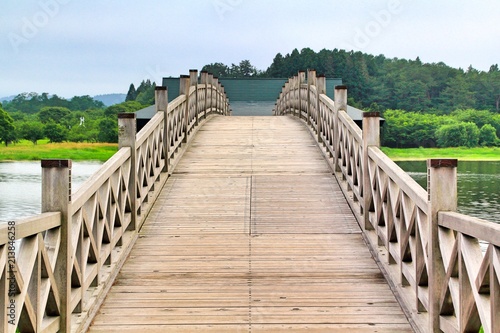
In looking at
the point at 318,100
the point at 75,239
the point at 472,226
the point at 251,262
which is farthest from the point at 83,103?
the point at 472,226

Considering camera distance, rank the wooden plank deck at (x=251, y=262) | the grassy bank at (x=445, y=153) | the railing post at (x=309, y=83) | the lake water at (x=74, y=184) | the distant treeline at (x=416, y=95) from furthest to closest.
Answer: the distant treeline at (x=416, y=95)
the grassy bank at (x=445, y=153)
the lake water at (x=74, y=184)
the railing post at (x=309, y=83)
the wooden plank deck at (x=251, y=262)

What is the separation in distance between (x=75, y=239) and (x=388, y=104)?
5975cm

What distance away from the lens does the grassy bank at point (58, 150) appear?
141ft

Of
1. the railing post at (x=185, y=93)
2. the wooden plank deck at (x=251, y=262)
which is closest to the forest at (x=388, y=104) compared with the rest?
the railing post at (x=185, y=93)

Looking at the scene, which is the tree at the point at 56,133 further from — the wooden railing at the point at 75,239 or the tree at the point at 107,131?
the wooden railing at the point at 75,239

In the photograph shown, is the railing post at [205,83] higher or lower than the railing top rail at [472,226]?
higher

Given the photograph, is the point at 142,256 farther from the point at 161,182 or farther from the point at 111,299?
the point at 161,182

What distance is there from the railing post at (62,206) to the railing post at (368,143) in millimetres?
3127

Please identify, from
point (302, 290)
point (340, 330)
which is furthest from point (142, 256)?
point (340, 330)

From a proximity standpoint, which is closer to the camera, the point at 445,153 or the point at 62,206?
the point at 62,206

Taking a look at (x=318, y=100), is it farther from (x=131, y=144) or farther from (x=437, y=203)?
(x=437, y=203)

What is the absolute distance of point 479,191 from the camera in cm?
3472

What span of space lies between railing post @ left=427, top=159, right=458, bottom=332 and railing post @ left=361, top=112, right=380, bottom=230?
2196mm

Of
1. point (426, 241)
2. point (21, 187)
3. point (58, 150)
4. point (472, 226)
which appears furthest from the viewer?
point (58, 150)
